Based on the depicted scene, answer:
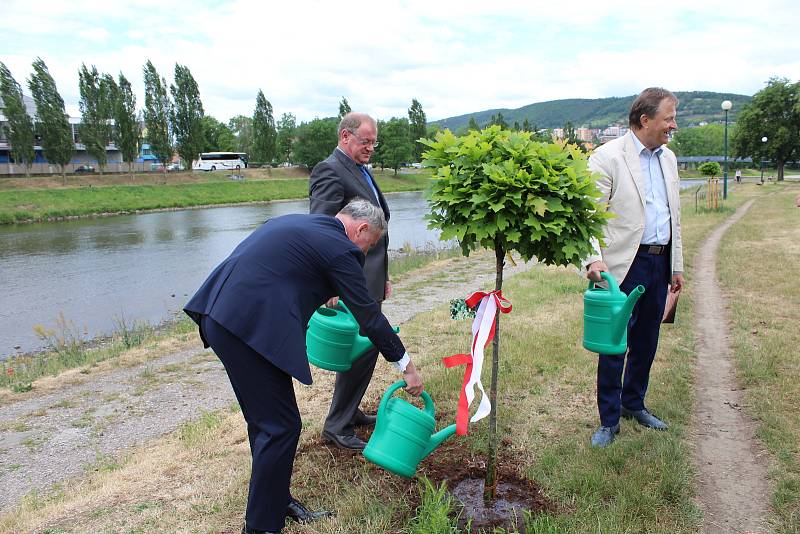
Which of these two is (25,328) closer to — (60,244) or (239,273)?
(239,273)

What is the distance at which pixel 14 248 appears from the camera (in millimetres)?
20891

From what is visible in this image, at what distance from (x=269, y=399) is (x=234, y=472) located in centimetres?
118

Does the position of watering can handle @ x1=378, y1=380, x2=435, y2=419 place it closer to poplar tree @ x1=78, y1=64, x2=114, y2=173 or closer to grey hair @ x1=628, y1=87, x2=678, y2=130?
grey hair @ x1=628, y1=87, x2=678, y2=130

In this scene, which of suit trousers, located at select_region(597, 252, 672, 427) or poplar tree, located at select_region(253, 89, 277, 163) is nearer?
suit trousers, located at select_region(597, 252, 672, 427)

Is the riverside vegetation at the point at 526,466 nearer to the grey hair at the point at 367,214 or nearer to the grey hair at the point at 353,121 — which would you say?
the grey hair at the point at 367,214

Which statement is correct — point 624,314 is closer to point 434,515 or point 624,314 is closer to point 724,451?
point 724,451

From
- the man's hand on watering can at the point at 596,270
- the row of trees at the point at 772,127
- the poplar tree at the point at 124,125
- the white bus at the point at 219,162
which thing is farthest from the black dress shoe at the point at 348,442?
the white bus at the point at 219,162

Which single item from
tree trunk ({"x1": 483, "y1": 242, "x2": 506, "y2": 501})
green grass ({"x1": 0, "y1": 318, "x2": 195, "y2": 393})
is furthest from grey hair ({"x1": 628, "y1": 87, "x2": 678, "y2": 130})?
green grass ({"x1": 0, "y1": 318, "x2": 195, "y2": 393})

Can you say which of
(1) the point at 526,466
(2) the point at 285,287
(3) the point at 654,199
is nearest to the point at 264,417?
(2) the point at 285,287

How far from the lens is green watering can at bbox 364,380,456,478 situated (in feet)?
9.11

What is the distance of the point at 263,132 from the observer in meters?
60.6

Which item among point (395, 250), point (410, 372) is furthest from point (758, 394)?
point (395, 250)

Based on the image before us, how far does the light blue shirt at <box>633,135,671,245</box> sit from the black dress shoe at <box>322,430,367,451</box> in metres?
2.14

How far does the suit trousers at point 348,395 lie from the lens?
3729 mm
